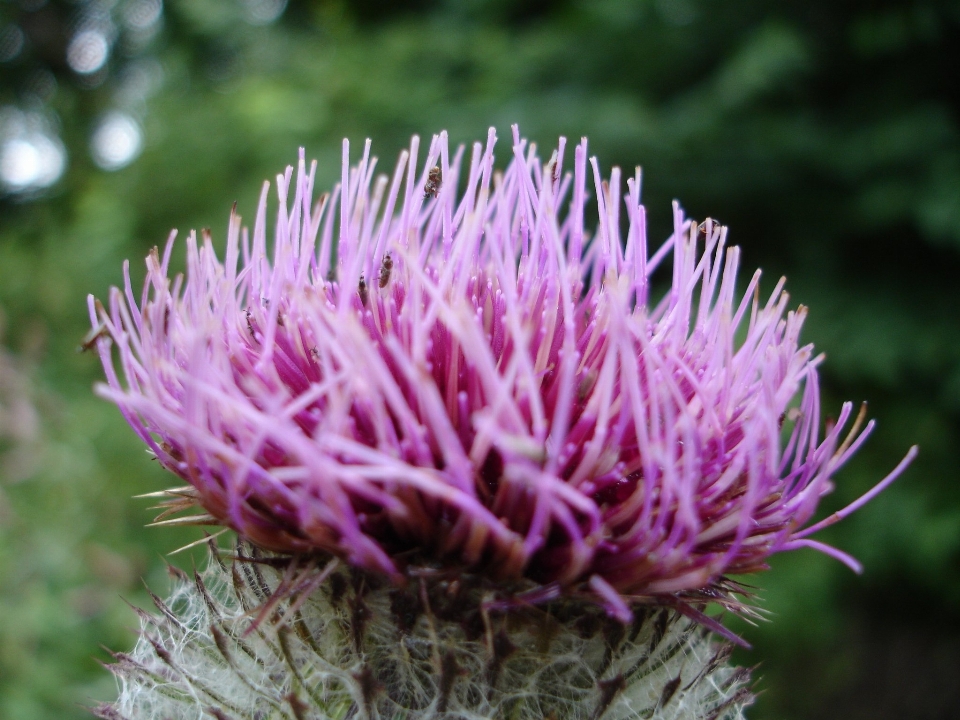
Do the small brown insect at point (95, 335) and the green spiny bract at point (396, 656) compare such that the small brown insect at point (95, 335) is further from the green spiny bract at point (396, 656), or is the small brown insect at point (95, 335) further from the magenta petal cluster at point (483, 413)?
the green spiny bract at point (396, 656)

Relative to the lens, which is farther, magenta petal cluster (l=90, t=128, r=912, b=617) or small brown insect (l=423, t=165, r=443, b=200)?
small brown insect (l=423, t=165, r=443, b=200)

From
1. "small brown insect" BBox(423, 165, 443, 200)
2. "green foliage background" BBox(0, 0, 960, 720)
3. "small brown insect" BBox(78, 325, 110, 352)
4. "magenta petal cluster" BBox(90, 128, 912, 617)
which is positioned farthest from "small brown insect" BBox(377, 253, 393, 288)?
"green foliage background" BBox(0, 0, 960, 720)

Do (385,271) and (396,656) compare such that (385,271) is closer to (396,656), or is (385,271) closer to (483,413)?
(483,413)

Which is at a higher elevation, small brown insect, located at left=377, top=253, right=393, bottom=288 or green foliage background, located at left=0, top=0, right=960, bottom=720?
green foliage background, located at left=0, top=0, right=960, bottom=720

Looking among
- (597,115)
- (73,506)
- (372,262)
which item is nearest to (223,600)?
(372,262)

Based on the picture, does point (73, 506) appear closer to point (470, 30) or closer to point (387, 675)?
point (387, 675)

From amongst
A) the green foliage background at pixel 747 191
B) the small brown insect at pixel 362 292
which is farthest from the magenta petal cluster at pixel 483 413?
the green foliage background at pixel 747 191

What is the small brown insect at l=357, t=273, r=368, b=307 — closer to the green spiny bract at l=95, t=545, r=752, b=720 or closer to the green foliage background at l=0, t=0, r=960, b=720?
the green spiny bract at l=95, t=545, r=752, b=720
